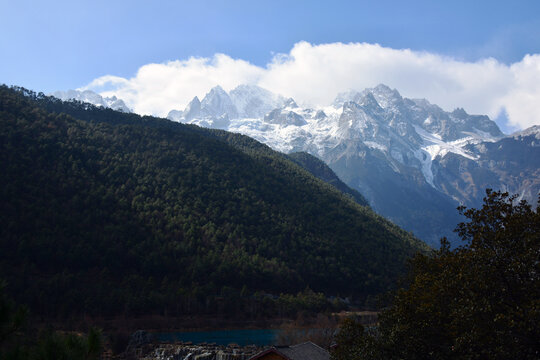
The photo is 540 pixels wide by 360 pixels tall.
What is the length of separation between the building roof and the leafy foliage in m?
10.1

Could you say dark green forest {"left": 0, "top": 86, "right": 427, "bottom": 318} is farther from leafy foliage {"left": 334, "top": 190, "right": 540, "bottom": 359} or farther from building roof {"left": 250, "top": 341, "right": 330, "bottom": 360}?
leafy foliage {"left": 334, "top": 190, "right": 540, "bottom": 359}

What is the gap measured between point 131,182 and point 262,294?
60.5 m

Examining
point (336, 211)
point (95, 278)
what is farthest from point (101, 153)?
point (336, 211)

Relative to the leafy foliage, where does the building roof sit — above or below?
below

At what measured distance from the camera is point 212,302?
367ft

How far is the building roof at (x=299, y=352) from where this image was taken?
134 ft

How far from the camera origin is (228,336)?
10131 cm

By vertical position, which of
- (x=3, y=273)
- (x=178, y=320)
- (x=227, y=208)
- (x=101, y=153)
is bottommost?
(x=178, y=320)

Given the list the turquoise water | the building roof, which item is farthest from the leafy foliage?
the turquoise water

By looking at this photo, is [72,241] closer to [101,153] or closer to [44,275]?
[44,275]

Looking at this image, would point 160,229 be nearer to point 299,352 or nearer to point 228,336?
point 228,336

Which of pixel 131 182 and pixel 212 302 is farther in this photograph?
pixel 131 182

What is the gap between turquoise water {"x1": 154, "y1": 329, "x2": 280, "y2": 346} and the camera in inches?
3666

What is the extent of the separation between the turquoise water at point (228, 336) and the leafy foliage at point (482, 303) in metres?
64.9
